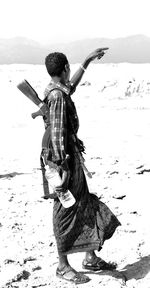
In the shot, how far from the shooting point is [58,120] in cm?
426

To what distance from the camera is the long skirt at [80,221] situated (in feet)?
14.8

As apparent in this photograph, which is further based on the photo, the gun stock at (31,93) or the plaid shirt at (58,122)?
the gun stock at (31,93)

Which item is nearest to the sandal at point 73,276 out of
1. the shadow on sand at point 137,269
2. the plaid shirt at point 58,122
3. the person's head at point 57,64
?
the shadow on sand at point 137,269

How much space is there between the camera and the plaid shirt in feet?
14.0

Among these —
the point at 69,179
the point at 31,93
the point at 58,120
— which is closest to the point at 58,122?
the point at 58,120

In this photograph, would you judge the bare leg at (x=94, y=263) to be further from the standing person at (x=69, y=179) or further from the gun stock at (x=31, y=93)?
the gun stock at (x=31, y=93)

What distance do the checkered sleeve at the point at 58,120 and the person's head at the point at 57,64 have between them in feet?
0.57

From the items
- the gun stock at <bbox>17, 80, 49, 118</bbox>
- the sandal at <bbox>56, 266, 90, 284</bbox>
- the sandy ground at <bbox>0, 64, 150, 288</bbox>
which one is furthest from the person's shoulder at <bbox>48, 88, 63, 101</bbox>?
the sandy ground at <bbox>0, 64, 150, 288</bbox>

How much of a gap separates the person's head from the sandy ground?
176 cm

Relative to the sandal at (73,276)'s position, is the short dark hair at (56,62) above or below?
above

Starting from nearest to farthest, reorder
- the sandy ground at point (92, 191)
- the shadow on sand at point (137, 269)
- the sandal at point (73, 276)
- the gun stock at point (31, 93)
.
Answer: the gun stock at point (31, 93) → the sandal at point (73, 276) → the shadow on sand at point (137, 269) → the sandy ground at point (92, 191)

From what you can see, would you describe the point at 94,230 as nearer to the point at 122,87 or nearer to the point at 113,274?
the point at 113,274

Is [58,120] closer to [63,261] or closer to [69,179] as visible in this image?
[69,179]

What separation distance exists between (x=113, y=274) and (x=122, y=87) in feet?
48.5
